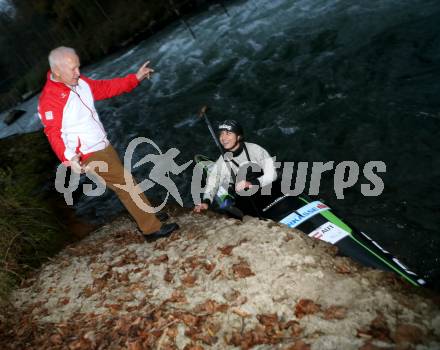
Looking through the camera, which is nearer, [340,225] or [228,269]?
[228,269]

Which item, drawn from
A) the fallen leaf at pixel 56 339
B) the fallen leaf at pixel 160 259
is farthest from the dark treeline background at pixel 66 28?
the fallen leaf at pixel 56 339

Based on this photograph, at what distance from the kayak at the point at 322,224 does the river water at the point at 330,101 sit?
1021 mm

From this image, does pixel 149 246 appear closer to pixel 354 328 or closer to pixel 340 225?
pixel 340 225

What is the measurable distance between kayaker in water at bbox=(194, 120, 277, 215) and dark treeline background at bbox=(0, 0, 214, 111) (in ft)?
84.4

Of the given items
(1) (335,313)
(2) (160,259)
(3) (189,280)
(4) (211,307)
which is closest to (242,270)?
(4) (211,307)

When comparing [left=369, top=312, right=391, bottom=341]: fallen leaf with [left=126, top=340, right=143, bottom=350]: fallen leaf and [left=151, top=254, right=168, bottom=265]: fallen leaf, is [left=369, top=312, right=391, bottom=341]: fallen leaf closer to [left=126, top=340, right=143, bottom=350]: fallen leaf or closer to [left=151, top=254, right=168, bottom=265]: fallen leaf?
[left=126, top=340, right=143, bottom=350]: fallen leaf

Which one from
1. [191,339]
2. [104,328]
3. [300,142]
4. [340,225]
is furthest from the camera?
[300,142]

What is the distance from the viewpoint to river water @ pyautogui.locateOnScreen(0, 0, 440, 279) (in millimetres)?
7445

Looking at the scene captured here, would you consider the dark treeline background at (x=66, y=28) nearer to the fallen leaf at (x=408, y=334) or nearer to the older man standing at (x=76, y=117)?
the older man standing at (x=76, y=117)

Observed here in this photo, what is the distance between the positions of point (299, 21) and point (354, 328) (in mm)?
16544

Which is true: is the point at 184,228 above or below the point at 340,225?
above

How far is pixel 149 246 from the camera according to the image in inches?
247

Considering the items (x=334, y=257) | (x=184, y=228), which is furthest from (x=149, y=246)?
(x=334, y=257)

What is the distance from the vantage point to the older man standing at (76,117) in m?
4.84
